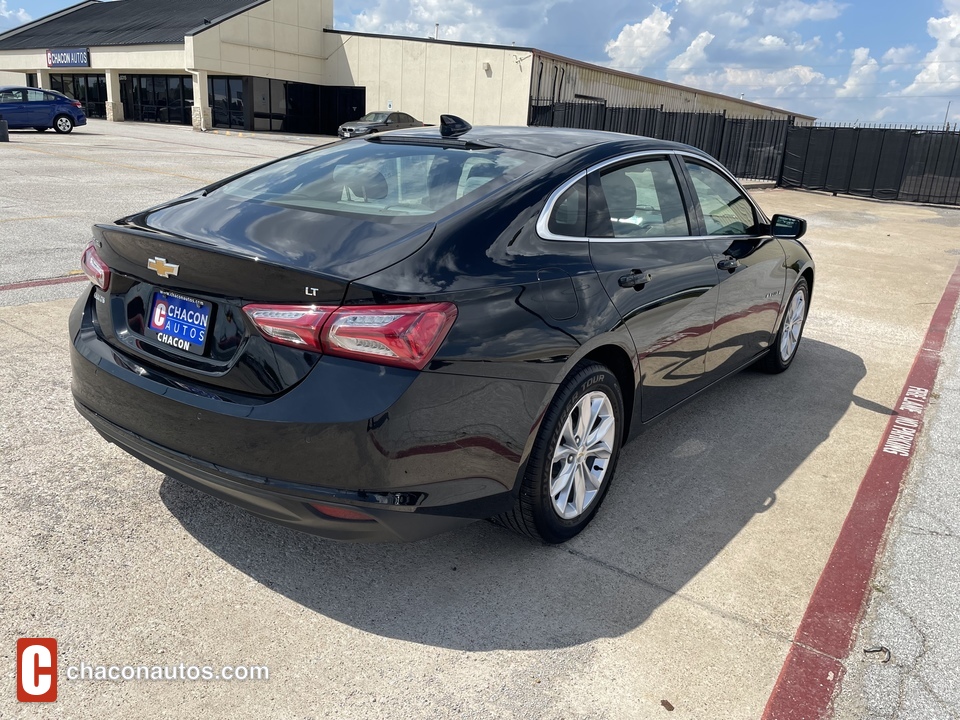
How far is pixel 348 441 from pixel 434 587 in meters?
0.84

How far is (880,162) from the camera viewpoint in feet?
78.5

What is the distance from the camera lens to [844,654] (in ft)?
8.84

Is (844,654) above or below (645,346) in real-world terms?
below

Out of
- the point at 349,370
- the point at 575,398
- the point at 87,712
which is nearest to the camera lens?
the point at 87,712

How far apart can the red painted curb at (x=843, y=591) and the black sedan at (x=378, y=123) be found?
104ft

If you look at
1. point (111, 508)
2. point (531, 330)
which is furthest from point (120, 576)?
point (531, 330)

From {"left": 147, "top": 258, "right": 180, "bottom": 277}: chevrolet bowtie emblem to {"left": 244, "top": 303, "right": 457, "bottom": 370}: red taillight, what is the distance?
473mm

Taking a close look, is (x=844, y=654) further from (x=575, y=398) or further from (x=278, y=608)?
(x=278, y=608)

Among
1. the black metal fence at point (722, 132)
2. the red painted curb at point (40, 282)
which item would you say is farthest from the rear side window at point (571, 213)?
the black metal fence at point (722, 132)

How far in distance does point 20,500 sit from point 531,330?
2.27 m

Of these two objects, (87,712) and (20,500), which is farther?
(20,500)

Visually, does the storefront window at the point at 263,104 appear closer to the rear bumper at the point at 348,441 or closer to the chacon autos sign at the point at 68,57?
the chacon autos sign at the point at 68,57

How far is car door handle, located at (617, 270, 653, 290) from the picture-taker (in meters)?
3.27

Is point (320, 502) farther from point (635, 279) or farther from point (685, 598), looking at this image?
point (635, 279)
